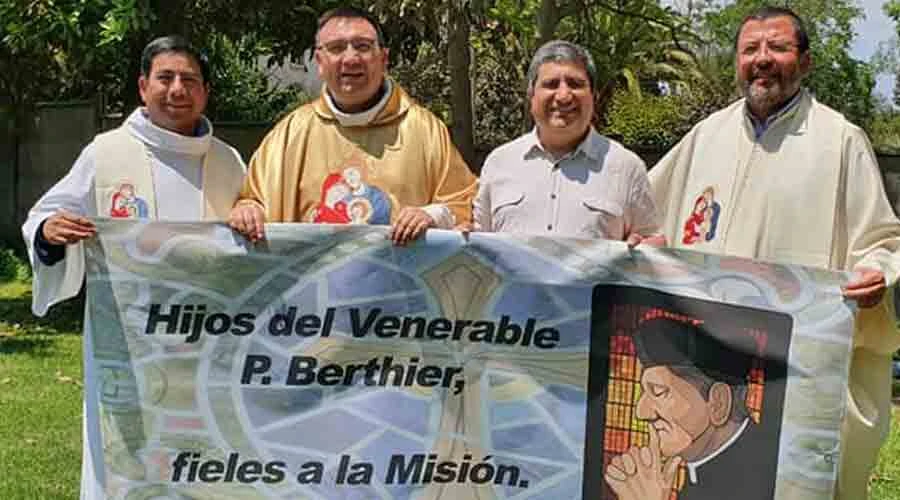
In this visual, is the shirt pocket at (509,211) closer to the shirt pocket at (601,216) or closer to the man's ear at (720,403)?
the shirt pocket at (601,216)

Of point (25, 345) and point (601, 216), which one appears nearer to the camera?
point (601, 216)

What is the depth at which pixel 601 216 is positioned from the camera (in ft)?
12.0

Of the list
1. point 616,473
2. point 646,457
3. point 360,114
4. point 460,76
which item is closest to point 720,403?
point 646,457

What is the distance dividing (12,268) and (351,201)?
415 inches

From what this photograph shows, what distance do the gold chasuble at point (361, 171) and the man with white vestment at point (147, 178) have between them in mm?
227

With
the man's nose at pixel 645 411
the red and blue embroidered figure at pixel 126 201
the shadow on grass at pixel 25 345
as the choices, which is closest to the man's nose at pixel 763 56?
the man's nose at pixel 645 411

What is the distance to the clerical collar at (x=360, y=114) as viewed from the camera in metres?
3.83

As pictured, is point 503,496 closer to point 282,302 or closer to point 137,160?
point 282,302

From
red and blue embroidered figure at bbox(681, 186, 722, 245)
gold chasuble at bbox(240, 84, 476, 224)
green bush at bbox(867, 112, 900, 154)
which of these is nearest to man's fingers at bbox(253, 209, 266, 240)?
gold chasuble at bbox(240, 84, 476, 224)

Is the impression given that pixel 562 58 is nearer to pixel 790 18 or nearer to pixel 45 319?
pixel 790 18

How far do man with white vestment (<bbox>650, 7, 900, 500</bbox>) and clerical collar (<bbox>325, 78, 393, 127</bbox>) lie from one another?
115 cm

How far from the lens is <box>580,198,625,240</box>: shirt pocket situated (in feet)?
11.9

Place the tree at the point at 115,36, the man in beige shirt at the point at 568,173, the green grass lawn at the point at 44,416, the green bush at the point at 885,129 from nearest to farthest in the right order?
the man in beige shirt at the point at 568,173 < the green grass lawn at the point at 44,416 < the tree at the point at 115,36 < the green bush at the point at 885,129

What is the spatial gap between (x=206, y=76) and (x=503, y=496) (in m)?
1.76
